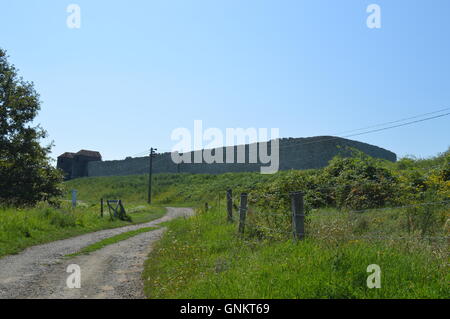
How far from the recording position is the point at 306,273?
4.92m

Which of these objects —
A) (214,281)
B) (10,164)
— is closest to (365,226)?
(214,281)

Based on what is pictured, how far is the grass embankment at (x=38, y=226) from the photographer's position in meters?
11.2

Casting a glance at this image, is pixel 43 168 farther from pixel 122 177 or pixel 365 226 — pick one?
pixel 122 177

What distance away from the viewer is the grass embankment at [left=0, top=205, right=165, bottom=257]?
36.6 ft

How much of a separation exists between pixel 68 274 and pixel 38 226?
22.7 feet

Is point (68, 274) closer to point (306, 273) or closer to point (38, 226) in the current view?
point (306, 273)

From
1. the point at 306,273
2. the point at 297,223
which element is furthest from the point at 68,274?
the point at 306,273

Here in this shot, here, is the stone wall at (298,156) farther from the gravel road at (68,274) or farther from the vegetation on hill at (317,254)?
the gravel road at (68,274)

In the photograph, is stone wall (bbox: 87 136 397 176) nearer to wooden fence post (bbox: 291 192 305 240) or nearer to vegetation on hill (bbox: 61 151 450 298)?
vegetation on hill (bbox: 61 151 450 298)

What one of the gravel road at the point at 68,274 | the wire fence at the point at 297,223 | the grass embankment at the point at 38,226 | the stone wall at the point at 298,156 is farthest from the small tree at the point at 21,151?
the stone wall at the point at 298,156

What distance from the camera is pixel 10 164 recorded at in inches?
856

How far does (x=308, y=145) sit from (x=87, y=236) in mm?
29227

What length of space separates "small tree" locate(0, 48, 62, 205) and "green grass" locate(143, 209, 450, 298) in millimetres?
17371

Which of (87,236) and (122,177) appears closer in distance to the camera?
(87,236)
